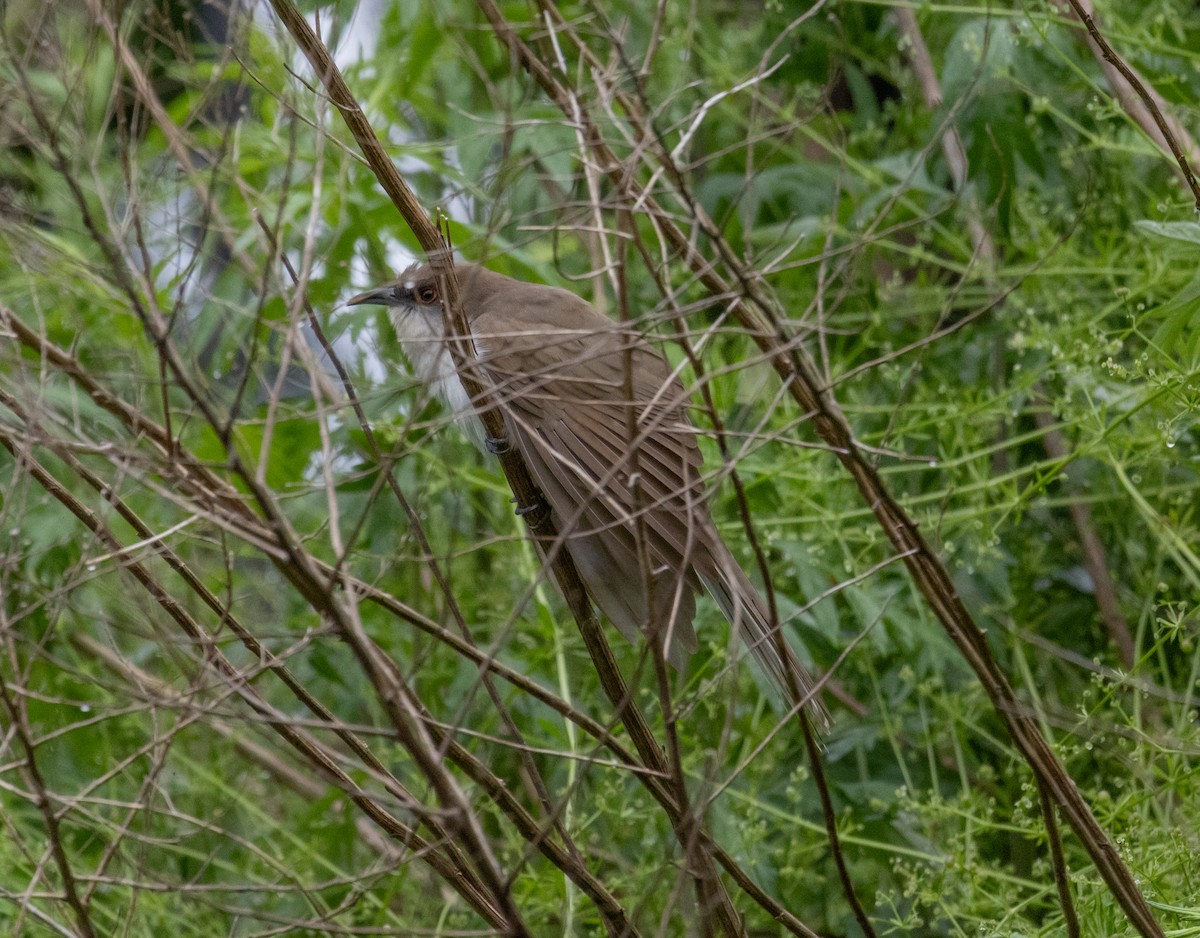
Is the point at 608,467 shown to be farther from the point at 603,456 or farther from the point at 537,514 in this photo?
the point at 537,514

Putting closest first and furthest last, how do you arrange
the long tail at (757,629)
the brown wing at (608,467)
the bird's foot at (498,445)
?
the long tail at (757,629) < the brown wing at (608,467) < the bird's foot at (498,445)

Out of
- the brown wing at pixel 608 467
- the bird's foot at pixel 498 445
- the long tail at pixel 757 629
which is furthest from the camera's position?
the bird's foot at pixel 498 445

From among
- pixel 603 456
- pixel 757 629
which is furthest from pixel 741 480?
pixel 603 456

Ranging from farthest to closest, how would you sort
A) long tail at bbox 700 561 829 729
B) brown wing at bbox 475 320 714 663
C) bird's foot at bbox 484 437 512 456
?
bird's foot at bbox 484 437 512 456 < brown wing at bbox 475 320 714 663 < long tail at bbox 700 561 829 729

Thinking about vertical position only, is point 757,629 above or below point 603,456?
below

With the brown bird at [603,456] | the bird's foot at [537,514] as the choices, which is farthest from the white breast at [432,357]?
the bird's foot at [537,514]

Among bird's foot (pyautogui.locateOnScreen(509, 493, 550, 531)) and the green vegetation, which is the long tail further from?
bird's foot (pyautogui.locateOnScreen(509, 493, 550, 531))

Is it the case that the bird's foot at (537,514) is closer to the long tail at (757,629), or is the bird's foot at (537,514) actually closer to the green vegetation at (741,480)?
the green vegetation at (741,480)

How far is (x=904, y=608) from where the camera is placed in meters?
3.44

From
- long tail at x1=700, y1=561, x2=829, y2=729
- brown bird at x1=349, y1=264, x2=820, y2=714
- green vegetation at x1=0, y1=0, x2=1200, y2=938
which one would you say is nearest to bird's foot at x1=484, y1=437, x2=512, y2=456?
brown bird at x1=349, y1=264, x2=820, y2=714

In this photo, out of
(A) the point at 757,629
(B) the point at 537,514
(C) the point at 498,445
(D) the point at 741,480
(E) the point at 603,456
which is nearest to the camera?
(A) the point at 757,629

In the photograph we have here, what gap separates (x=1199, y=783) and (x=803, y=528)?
1244 millimetres

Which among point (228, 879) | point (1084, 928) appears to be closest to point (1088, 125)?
point (1084, 928)

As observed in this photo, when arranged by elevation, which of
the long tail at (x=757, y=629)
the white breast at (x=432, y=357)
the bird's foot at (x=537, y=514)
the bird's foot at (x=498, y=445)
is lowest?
the long tail at (x=757, y=629)
